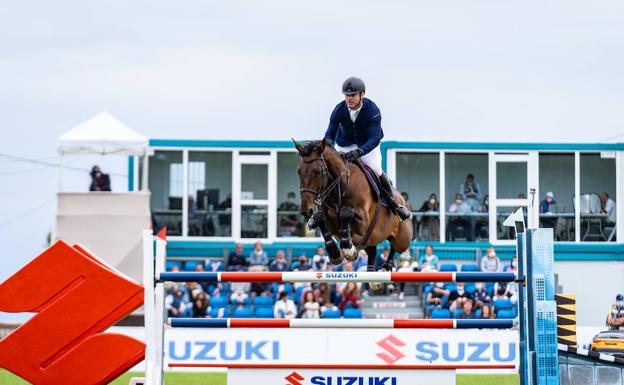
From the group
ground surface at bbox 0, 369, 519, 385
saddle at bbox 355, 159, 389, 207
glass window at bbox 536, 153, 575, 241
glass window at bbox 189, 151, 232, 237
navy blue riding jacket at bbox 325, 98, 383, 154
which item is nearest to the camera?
navy blue riding jacket at bbox 325, 98, 383, 154

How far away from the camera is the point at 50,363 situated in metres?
6.26

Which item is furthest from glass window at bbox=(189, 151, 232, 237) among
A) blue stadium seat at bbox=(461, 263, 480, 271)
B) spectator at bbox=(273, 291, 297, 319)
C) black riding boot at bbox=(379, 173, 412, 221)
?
black riding boot at bbox=(379, 173, 412, 221)

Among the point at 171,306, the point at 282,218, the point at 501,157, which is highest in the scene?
the point at 501,157

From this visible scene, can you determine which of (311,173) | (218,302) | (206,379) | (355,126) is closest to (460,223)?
(218,302)

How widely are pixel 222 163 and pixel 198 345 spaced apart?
1308 centimetres

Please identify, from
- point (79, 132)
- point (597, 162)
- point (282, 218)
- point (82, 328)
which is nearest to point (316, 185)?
point (82, 328)

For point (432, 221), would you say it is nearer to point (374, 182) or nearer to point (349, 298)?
point (349, 298)

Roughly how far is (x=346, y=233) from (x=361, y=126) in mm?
805

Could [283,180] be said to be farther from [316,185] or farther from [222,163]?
[316,185]

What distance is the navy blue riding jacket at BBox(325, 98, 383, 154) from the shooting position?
746cm

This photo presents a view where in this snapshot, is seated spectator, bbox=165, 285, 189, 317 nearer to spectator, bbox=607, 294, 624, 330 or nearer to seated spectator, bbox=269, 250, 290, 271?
seated spectator, bbox=269, 250, 290, 271

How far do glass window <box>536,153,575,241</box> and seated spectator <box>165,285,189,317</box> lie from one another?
7518 millimetres

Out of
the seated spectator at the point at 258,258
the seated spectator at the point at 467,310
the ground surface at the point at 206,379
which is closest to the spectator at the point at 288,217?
the seated spectator at the point at 258,258

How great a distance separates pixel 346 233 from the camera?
23.7ft
